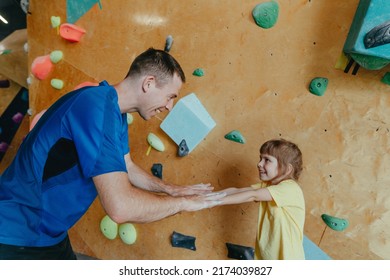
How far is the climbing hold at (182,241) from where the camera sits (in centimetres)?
170

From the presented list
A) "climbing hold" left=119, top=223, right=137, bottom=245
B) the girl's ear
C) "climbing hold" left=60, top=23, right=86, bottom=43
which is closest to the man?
the girl's ear

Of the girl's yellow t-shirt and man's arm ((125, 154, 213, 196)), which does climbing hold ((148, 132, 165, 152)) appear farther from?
the girl's yellow t-shirt

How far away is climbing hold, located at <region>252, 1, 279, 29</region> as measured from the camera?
1396 mm

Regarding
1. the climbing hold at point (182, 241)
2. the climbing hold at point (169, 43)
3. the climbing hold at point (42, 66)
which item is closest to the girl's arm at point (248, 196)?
the climbing hold at point (182, 241)

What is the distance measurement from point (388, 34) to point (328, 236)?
0.83m

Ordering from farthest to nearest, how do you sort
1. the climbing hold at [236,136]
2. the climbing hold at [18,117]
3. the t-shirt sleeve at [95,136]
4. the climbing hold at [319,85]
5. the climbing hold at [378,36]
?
1. the climbing hold at [18,117]
2. the climbing hold at [236,136]
3. the climbing hold at [319,85]
4. the climbing hold at [378,36]
5. the t-shirt sleeve at [95,136]

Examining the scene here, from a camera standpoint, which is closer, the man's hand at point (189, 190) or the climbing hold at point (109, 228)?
the man's hand at point (189, 190)

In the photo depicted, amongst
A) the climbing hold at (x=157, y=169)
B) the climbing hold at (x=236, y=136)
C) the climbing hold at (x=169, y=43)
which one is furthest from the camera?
the climbing hold at (x=157, y=169)

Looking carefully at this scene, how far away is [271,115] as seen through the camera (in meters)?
1.46

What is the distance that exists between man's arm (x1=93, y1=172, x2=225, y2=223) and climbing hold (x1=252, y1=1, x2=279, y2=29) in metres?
0.89

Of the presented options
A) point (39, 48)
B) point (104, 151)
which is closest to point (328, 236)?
point (104, 151)

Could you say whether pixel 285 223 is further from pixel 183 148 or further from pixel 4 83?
pixel 4 83

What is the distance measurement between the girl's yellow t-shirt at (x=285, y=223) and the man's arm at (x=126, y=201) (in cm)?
44

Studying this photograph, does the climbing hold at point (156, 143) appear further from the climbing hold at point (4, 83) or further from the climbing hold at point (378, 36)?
the climbing hold at point (4, 83)
